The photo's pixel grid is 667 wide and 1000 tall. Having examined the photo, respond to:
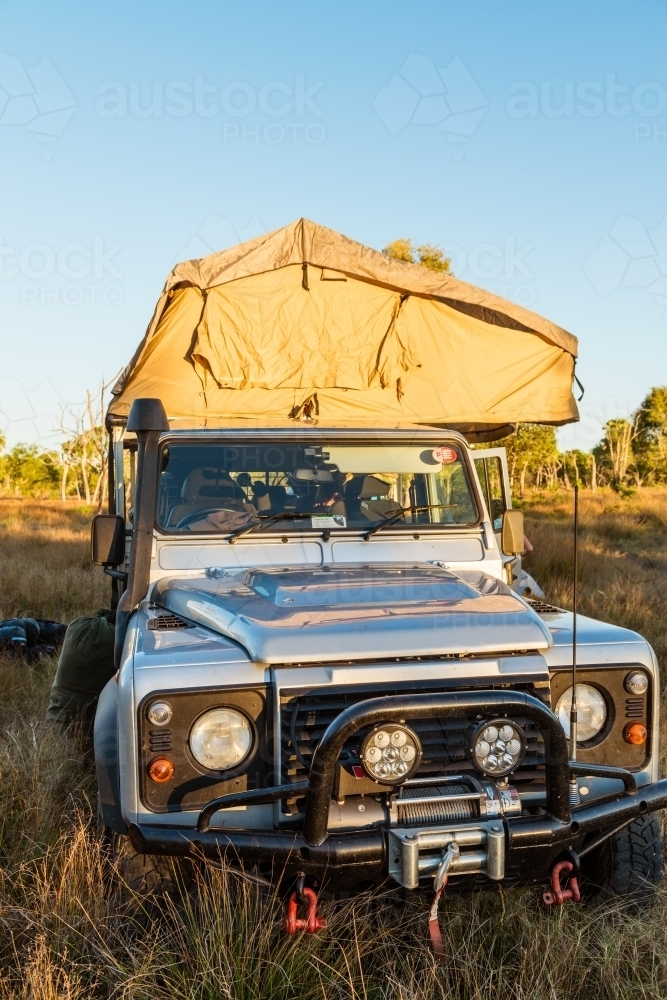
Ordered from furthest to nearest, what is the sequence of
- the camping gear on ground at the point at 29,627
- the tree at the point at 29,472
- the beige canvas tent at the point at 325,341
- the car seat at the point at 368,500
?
the tree at the point at 29,472 < the camping gear on ground at the point at 29,627 < the beige canvas tent at the point at 325,341 < the car seat at the point at 368,500

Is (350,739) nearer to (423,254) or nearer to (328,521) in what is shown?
(328,521)

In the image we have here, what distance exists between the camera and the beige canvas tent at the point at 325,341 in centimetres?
515

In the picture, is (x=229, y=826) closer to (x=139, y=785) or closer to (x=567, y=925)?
(x=139, y=785)

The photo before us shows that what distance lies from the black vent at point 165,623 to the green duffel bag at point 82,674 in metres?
1.83

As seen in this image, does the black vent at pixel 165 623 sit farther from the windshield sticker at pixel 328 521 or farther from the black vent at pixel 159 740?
the windshield sticker at pixel 328 521

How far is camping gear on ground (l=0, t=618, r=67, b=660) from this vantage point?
6.77 meters

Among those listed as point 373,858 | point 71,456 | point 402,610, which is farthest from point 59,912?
point 71,456

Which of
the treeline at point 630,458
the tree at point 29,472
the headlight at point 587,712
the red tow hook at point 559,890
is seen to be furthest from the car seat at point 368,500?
the tree at point 29,472

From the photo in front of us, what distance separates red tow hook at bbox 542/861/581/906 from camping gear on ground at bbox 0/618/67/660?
484 centimetres

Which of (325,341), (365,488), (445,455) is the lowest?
(365,488)

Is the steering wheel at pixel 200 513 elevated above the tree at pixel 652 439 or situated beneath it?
situated beneath

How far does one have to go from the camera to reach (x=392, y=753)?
8.38 feet

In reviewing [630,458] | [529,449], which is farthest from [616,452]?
[529,449]

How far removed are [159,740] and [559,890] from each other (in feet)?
4.25
